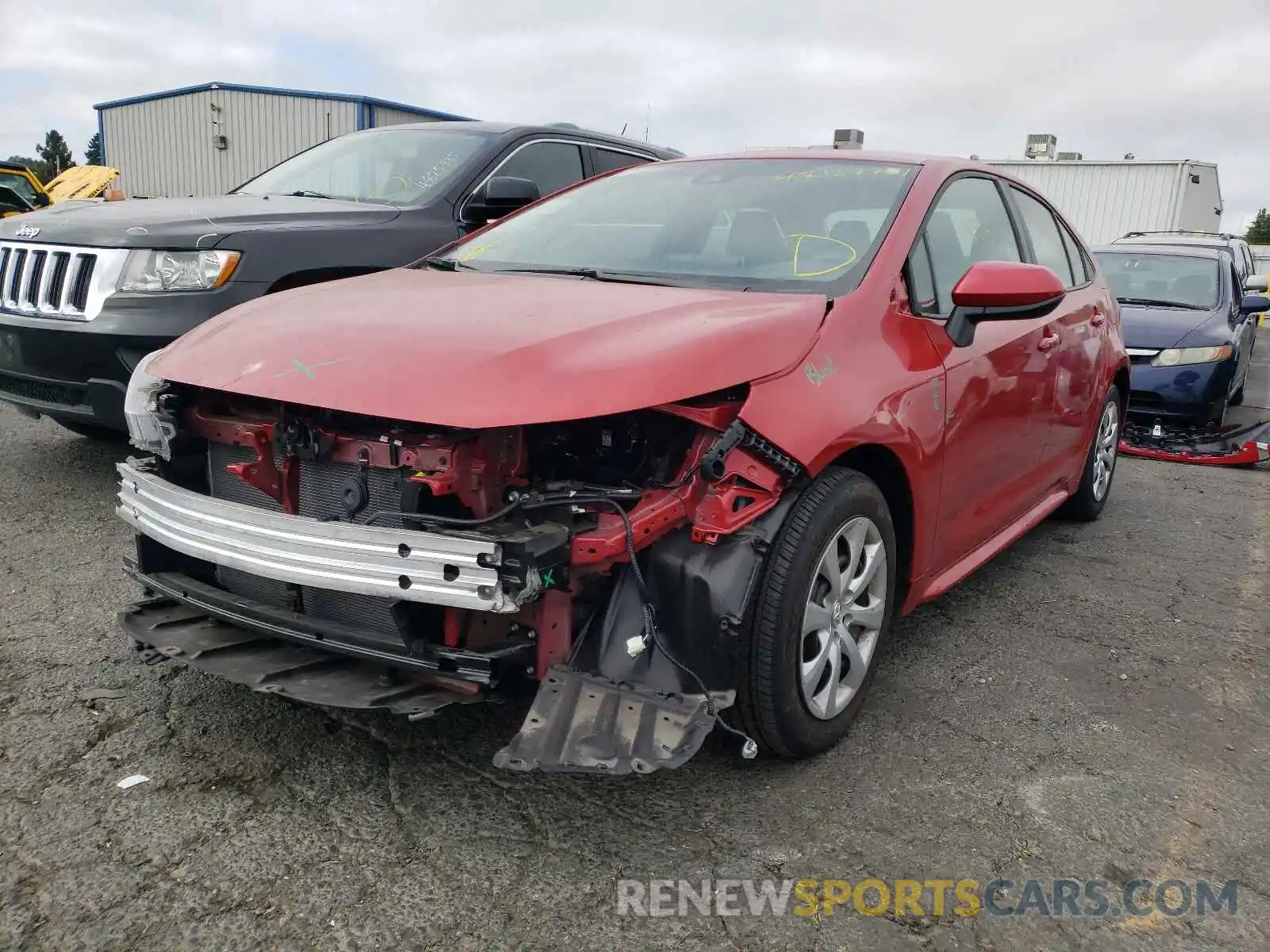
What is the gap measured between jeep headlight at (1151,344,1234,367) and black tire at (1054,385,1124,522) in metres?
2.49

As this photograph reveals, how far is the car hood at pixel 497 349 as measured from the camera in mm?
2117

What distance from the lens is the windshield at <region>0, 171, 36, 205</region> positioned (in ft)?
55.2

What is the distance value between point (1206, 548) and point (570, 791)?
3.77 metres

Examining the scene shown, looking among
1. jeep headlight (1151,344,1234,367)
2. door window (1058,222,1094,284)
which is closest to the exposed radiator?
door window (1058,222,1094,284)

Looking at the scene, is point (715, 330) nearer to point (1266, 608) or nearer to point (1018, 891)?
point (1018, 891)

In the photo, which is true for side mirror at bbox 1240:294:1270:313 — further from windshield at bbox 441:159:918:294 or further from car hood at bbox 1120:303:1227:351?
windshield at bbox 441:159:918:294

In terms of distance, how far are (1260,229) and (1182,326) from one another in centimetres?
8199

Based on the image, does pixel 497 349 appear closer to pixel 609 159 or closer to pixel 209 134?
pixel 609 159

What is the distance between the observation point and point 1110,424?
513cm

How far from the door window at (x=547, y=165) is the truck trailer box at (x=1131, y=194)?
15.6 metres

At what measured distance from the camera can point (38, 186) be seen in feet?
57.9

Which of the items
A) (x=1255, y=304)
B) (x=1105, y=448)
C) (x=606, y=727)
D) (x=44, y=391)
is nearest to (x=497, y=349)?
(x=606, y=727)

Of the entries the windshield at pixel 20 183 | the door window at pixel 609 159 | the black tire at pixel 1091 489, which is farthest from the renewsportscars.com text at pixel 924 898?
the windshield at pixel 20 183

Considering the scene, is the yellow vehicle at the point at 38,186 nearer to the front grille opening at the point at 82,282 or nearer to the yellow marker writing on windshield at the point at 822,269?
the front grille opening at the point at 82,282
